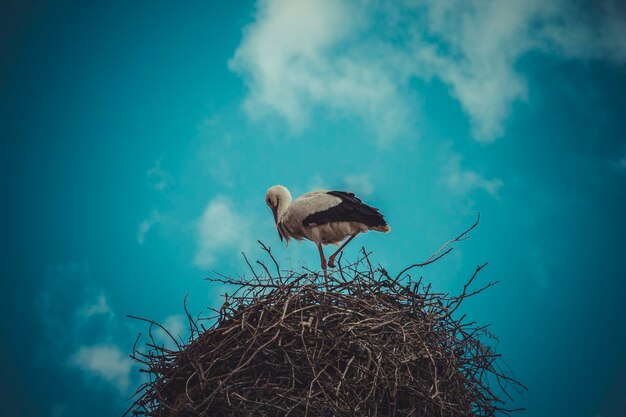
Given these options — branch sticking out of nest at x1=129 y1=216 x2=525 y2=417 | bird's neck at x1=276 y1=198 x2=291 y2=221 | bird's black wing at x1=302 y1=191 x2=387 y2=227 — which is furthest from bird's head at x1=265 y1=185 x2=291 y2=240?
branch sticking out of nest at x1=129 y1=216 x2=525 y2=417

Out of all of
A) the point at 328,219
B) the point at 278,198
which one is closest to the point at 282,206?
the point at 278,198

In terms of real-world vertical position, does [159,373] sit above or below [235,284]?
below

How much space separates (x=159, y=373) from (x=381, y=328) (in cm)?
142

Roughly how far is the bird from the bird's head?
0.10m

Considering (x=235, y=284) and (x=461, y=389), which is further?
A: (x=235, y=284)

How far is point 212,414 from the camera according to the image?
3.08 metres

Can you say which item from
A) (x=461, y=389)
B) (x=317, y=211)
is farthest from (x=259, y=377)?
(x=317, y=211)

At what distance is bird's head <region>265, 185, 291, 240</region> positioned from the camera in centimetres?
708

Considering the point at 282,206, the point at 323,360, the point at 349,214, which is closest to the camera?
the point at 323,360

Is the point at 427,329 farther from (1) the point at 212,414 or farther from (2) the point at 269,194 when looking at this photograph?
(2) the point at 269,194

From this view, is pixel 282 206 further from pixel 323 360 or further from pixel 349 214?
pixel 323 360

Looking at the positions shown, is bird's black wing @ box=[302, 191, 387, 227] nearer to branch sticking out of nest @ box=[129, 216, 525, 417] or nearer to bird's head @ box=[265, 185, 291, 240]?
bird's head @ box=[265, 185, 291, 240]

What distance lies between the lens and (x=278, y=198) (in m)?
7.14

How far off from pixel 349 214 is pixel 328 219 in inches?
10.0
